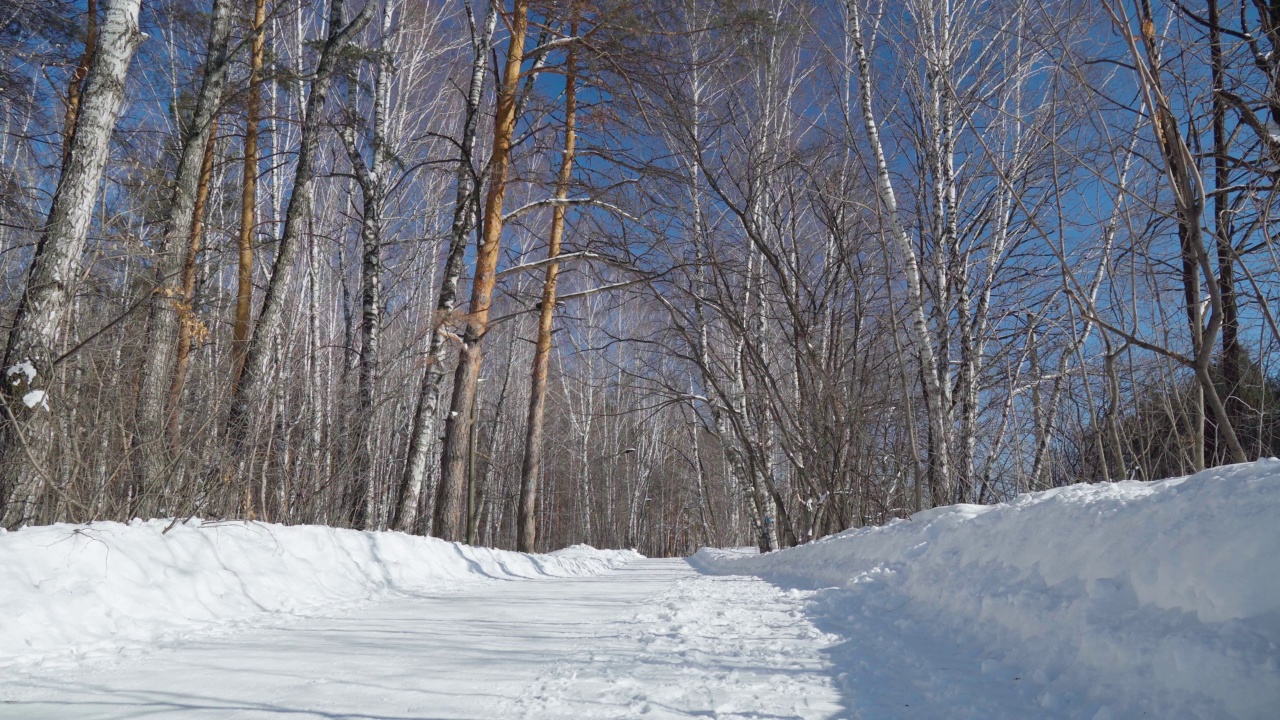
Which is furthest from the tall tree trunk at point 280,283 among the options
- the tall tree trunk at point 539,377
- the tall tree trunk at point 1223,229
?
the tall tree trunk at point 1223,229

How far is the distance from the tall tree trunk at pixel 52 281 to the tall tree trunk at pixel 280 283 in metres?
1.52

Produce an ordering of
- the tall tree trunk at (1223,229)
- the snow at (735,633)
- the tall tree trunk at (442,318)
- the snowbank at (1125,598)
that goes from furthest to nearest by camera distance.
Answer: the tall tree trunk at (442,318) → the tall tree trunk at (1223,229) → the snow at (735,633) → the snowbank at (1125,598)

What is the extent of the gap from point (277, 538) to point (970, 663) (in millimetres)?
4919

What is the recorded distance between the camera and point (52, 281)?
482 cm

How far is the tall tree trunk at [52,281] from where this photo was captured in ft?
14.7

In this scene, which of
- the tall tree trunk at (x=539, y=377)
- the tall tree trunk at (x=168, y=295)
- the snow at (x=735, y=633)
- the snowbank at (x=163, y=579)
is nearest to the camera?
the snow at (x=735, y=633)

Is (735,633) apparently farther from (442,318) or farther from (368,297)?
(368,297)

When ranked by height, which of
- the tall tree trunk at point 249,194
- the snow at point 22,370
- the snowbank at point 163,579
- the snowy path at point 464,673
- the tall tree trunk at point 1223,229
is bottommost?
the snowy path at point 464,673

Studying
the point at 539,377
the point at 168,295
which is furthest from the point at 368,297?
the point at 539,377

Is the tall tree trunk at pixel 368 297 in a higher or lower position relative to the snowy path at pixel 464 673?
higher

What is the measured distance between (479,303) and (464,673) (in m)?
7.67

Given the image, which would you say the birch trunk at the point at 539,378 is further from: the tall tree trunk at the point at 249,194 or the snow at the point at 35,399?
the snow at the point at 35,399

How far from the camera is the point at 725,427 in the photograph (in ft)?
58.6

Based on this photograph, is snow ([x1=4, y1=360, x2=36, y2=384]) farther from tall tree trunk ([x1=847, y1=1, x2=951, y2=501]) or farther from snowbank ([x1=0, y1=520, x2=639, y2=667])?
tall tree trunk ([x1=847, y1=1, x2=951, y2=501])
